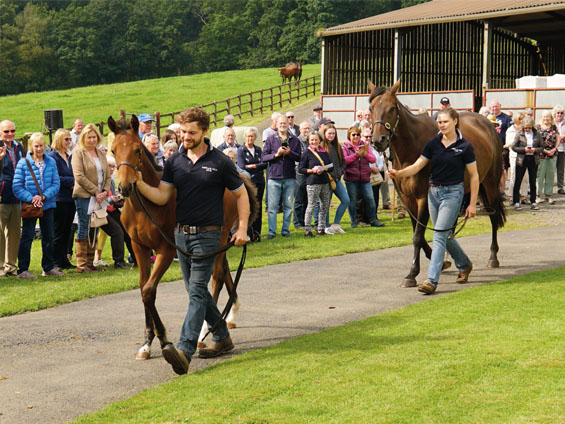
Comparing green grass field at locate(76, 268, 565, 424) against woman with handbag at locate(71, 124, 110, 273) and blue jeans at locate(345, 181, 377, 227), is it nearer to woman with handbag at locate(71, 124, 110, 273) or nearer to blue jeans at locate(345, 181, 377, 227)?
woman with handbag at locate(71, 124, 110, 273)

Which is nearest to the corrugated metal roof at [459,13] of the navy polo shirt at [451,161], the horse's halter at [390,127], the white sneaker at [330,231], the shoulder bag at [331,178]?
the shoulder bag at [331,178]

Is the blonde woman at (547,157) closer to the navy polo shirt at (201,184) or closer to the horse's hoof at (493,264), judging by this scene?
the horse's hoof at (493,264)

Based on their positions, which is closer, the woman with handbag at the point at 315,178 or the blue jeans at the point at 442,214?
the blue jeans at the point at 442,214

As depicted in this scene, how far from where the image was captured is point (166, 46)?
10369cm

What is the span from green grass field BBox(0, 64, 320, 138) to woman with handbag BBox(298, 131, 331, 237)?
32291mm

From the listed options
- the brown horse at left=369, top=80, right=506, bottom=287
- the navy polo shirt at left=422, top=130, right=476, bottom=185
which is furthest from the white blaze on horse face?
the brown horse at left=369, top=80, right=506, bottom=287

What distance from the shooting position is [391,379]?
Answer: 20.6 feet

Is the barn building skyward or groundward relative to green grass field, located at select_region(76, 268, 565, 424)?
skyward

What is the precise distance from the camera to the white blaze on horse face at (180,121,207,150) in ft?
22.2

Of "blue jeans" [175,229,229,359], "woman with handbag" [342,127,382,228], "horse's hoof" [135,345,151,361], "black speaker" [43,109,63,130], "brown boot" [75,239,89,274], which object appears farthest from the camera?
"black speaker" [43,109,63,130]

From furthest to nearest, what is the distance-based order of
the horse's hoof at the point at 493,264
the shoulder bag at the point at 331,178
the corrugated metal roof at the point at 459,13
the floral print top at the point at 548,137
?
the corrugated metal roof at the point at 459,13, the floral print top at the point at 548,137, the shoulder bag at the point at 331,178, the horse's hoof at the point at 493,264

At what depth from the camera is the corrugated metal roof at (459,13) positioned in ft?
83.4

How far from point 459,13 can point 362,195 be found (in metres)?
12.9

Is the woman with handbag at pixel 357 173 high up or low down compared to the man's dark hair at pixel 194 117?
down
